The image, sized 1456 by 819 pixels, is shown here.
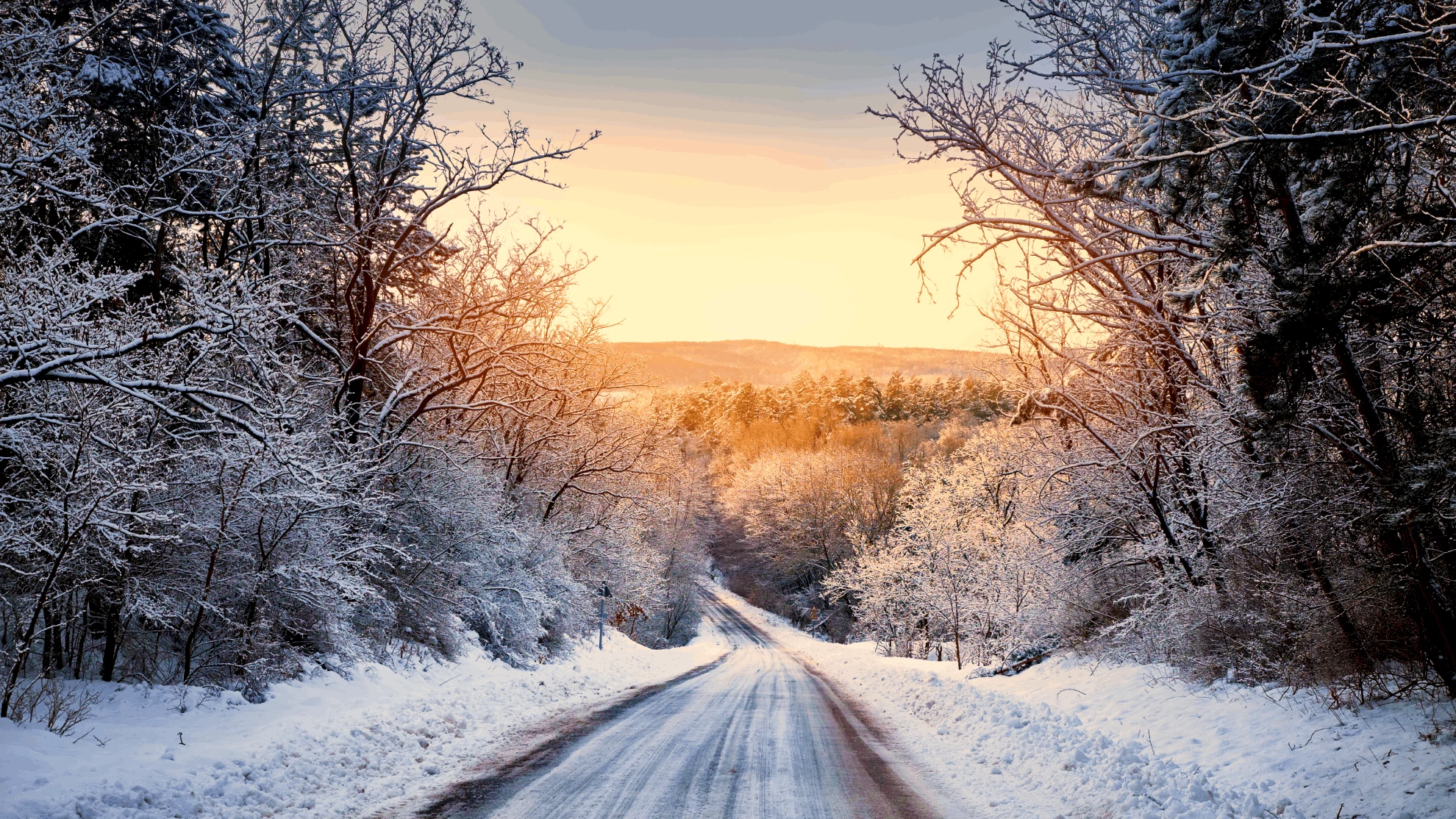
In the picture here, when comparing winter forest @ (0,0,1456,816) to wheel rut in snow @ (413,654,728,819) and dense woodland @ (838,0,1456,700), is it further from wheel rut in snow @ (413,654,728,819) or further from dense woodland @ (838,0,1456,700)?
wheel rut in snow @ (413,654,728,819)

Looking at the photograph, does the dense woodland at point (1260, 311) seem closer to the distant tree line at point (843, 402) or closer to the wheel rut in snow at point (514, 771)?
the wheel rut in snow at point (514, 771)

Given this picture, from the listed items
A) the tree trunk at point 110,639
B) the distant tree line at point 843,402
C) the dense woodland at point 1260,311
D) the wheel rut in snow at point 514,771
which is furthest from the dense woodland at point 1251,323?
the distant tree line at point 843,402

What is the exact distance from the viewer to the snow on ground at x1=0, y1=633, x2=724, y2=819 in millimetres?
5625

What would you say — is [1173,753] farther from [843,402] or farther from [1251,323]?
[843,402]

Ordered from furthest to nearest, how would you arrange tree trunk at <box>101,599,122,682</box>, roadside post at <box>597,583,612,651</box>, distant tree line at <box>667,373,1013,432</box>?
distant tree line at <box>667,373,1013,432</box>, roadside post at <box>597,583,612,651</box>, tree trunk at <box>101,599,122,682</box>

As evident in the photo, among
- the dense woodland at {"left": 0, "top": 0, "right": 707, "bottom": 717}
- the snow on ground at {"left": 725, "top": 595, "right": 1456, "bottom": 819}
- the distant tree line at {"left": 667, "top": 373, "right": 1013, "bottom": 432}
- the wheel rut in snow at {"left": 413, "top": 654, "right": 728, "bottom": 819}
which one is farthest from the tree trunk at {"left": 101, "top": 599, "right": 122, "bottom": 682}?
the distant tree line at {"left": 667, "top": 373, "right": 1013, "bottom": 432}

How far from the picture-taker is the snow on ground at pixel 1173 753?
17.6ft

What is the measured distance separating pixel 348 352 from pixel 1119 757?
52.5ft

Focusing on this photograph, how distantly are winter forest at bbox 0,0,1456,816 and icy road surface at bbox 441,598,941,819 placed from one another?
13.0ft

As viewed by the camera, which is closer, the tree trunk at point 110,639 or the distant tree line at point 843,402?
the tree trunk at point 110,639

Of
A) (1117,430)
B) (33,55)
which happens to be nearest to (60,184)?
(33,55)

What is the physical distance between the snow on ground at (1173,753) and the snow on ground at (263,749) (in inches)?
229

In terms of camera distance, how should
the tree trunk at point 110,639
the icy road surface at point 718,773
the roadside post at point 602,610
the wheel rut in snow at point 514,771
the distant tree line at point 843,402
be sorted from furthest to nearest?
1. the distant tree line at point 843,402
2. the roadside post at point 602,610
3. the tree trunk at point 110,639
4. the icy road surface at point 718,773
5. the wheel rut in snow at point 514,771

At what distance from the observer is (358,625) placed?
12695 mm
